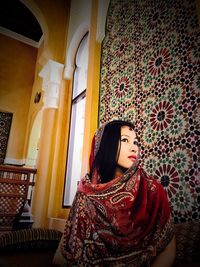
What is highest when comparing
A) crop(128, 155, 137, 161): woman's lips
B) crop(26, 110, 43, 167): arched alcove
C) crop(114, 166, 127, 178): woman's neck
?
crop(26, 110, 43, 167): arched alcove

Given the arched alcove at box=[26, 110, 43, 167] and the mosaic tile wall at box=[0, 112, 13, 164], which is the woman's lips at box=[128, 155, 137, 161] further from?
the mosaic tile wall at box=[0, 112, 13, 164]

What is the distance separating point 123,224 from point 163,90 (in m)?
1.53

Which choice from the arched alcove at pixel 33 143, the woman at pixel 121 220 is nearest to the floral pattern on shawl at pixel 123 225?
the woman at pixel 121 220

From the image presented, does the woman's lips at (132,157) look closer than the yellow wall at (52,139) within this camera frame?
Yes

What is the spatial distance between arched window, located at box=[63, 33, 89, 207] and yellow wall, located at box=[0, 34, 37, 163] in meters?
3.55

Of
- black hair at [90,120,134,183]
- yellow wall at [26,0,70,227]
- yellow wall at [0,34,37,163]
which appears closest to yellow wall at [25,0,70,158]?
yellow wall at [26,0,70,227]

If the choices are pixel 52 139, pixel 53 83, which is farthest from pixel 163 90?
pixel 53 83

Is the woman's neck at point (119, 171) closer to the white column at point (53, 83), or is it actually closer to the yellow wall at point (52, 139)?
the yellow wall at point (52, 139)

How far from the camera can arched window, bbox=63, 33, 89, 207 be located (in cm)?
402

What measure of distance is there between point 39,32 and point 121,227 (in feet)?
25.3

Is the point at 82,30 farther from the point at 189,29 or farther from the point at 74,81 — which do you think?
the point at 189,29

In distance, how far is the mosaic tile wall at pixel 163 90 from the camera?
190 centimetres

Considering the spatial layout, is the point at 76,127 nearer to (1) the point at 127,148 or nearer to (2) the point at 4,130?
(1) the point at 127,148

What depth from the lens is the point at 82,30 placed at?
176 inches
